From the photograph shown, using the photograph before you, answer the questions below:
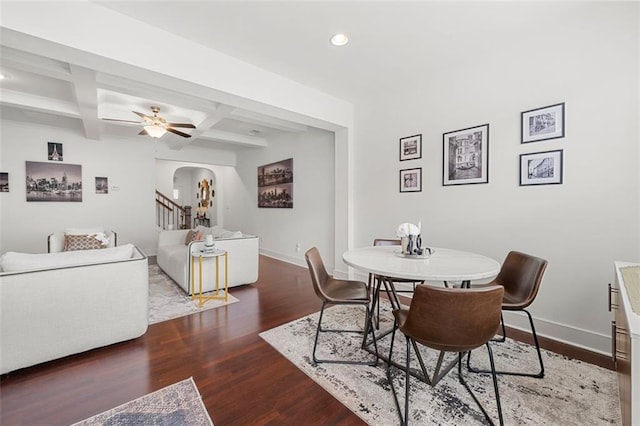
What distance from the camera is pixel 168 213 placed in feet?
29.1

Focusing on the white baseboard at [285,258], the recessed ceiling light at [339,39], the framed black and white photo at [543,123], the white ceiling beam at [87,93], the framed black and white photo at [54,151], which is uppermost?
the recessed ceiling light at [339,39]

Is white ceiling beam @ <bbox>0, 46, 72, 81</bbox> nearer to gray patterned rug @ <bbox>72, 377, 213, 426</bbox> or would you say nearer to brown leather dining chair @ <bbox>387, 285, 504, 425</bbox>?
gray patterned rug @ <bbox>72, 377, 213, 426</bbox>

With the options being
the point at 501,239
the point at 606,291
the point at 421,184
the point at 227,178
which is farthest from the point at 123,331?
the point at 227,178

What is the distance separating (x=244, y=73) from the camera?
2.90 metres

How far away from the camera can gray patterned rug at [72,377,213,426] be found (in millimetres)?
1474

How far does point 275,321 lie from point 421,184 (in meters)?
2.38

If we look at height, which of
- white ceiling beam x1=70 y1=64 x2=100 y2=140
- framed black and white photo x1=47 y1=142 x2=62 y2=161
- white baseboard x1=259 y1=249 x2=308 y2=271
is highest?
white ceiling beam x1=70 y1=64 x2=100 y2=140

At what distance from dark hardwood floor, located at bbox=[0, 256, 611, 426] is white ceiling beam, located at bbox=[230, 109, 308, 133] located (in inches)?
112

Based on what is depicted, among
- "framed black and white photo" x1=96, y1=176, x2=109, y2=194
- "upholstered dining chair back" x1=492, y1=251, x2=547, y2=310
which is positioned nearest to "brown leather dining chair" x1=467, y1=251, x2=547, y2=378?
"upholstered dining chair back" x1=492, y1=251, x2=547, y2=310

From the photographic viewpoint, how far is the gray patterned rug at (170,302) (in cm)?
290

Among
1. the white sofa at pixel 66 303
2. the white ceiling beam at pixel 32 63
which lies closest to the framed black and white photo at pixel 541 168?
the white sofa at pixel 66 303

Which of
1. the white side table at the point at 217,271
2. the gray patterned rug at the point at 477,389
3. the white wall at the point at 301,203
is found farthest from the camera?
the white wall at the point at 301,203

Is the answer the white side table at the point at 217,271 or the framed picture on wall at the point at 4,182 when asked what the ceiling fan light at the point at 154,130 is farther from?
the framed picture on wall at the point at 4,182

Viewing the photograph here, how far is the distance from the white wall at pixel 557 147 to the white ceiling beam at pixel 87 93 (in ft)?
12.0
